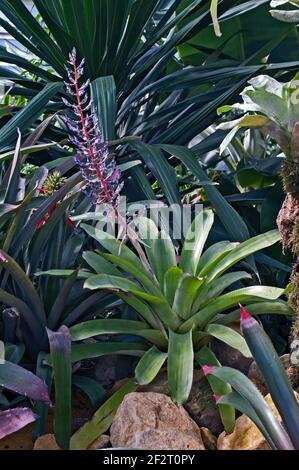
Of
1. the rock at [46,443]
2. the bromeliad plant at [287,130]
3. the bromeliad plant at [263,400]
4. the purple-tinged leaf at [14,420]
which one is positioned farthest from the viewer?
the bromeliad plant at [287,130]

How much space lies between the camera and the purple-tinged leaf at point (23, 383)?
4.35ft

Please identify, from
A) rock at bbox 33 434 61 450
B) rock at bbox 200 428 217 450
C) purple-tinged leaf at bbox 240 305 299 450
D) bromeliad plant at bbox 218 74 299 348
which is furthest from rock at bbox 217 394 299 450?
rock at bbox 33 434 61 450

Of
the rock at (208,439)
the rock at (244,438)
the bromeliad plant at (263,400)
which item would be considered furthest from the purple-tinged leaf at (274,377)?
the rock at (208,439)

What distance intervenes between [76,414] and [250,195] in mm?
1086

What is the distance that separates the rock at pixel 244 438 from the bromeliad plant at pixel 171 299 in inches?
6.8

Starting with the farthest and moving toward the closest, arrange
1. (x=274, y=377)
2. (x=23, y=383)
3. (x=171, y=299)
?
(x=171, y=299) < (x=23, y=383) < (x=274, y=377)

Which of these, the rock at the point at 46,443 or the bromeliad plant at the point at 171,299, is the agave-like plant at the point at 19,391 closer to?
the rock at the point at 46,443

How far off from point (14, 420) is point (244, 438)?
528 millimetres

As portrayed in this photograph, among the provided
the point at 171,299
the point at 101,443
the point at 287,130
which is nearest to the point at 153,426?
the point at 101,443

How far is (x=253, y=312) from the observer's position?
5.54 ft

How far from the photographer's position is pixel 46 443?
4.61ft

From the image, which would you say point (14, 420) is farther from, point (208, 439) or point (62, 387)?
point (208, 439)

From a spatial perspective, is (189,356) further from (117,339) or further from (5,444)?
(5,444)
